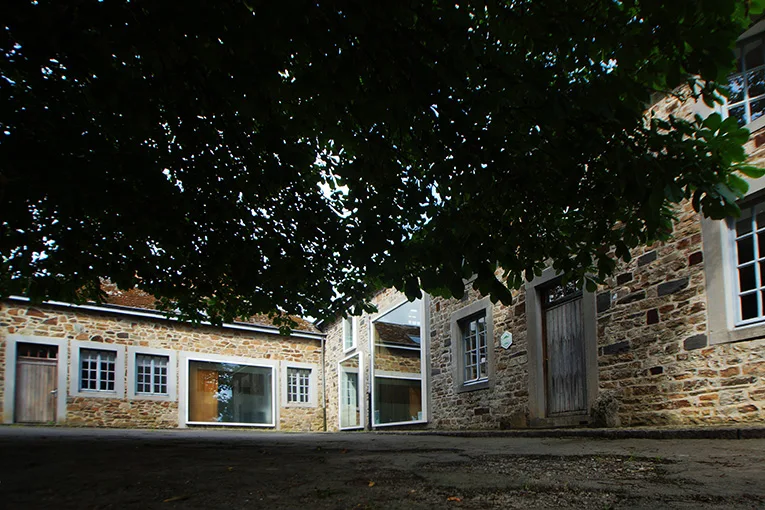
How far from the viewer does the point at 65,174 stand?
4.55 meters

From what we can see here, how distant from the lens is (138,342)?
56.4 ft

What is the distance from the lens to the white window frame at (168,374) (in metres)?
16.9

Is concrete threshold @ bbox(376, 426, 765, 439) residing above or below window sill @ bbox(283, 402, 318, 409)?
above

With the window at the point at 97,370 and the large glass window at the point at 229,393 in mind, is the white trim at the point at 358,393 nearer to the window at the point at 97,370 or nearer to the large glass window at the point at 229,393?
the large glass window at the point at 229,393

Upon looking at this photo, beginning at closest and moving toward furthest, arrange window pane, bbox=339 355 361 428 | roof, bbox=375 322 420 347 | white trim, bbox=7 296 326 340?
roof, bbox=375 322 420 347
white trim, bbox=7 296 326 340
window pane, bbox=339 355 361 428

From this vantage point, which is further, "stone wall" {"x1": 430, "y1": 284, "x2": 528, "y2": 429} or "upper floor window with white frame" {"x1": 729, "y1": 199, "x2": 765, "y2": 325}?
"stone wall" {"x1": 430, "y1": 284, "x2": 528, "y2": 429}

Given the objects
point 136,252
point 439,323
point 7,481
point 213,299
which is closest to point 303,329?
point 439,323

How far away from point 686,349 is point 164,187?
5704mm

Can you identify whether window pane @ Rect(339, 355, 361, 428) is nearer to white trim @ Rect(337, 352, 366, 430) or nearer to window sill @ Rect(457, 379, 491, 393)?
white trim @ Rect(337, 352, 366, 430)

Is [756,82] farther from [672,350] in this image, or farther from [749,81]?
[672,350]

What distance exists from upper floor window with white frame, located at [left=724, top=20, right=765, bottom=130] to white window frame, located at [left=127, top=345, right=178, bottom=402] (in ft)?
51.5

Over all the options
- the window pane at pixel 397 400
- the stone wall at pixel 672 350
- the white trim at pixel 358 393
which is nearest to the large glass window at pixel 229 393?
the white trim at pixel 358 393

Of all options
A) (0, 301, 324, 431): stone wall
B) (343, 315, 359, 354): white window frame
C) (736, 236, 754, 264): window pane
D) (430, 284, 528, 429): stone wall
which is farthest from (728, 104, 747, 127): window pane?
(0, 301, 324, 431): stone wall

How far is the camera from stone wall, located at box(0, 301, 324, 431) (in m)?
15.5
